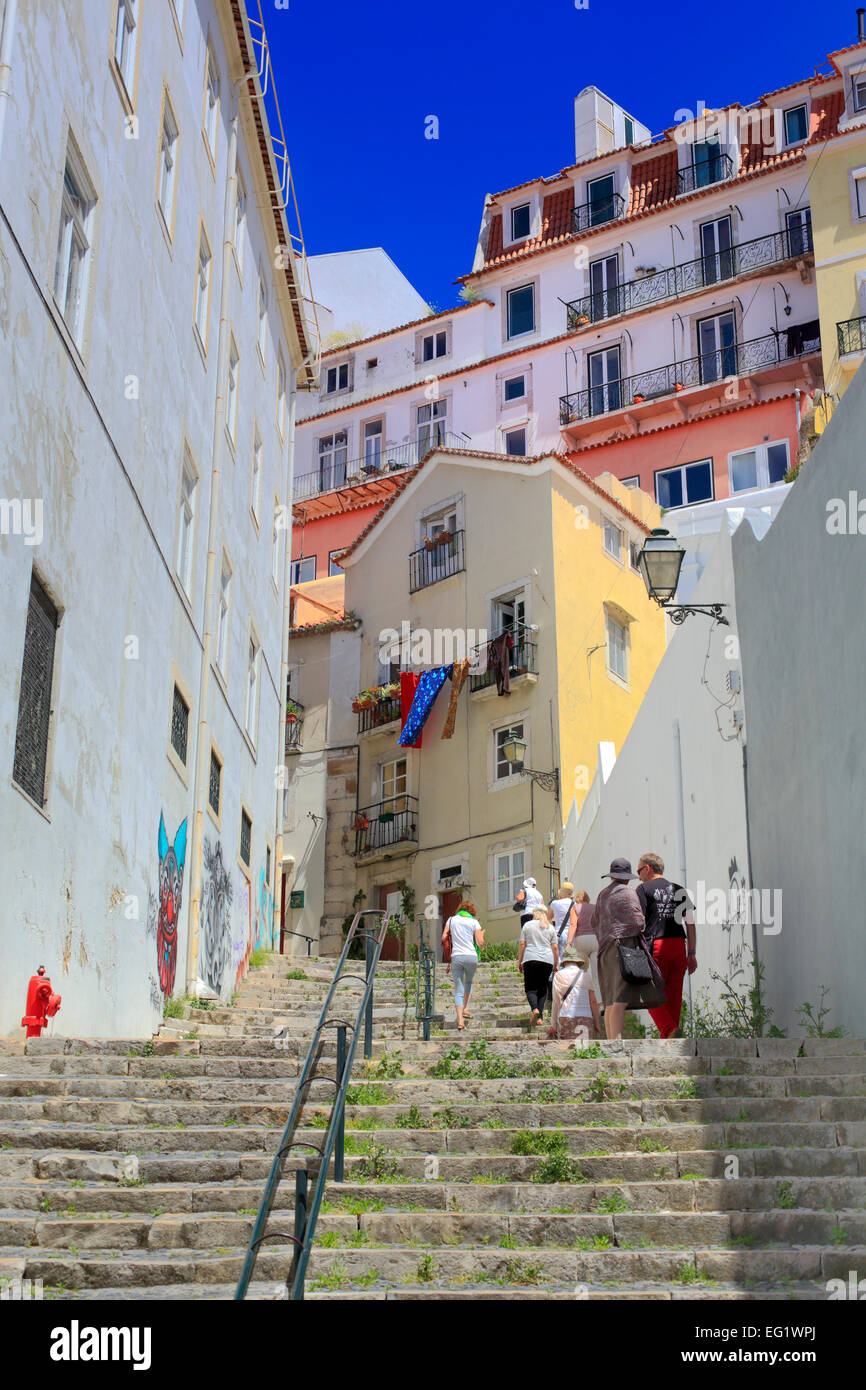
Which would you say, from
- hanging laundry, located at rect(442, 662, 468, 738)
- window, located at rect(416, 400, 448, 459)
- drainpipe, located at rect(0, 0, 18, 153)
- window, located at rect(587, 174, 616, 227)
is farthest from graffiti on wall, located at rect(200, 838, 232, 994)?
window, located at rect(587, 174, 616, 227)

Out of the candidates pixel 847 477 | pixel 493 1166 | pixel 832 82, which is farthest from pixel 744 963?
pixel 832 82

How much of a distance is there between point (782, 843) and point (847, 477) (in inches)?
128

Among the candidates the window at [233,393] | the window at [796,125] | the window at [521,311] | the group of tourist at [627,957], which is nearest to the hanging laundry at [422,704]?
the window at [233,393]

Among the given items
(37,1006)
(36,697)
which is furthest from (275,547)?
(37,1006)

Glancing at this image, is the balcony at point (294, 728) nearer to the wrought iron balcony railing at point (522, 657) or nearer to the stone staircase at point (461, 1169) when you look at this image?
the wrought iron balcony railing at point (522, 657)

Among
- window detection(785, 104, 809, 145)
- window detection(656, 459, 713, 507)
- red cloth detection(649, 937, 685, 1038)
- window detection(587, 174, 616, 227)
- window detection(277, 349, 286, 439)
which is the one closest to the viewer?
red cloth detection(649, 937, 685, 1038)

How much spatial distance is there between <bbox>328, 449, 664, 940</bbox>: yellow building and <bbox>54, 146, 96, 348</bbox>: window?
16.9m

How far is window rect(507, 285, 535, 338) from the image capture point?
4222 centimetres

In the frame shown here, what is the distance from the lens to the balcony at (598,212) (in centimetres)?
4131

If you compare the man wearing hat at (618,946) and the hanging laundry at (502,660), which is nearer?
the man wearing hat at (618,946)

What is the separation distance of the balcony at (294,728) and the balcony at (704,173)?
17.5 metres

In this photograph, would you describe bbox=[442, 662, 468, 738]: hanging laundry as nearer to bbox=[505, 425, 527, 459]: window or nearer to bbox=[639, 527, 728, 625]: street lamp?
bbox=[505, 425, 527, 459]: window

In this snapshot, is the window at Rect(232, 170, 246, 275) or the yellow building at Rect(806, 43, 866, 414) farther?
the yellow building at Rect(806, 43, 866, 414)

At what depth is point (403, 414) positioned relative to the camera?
4434 centimetres
